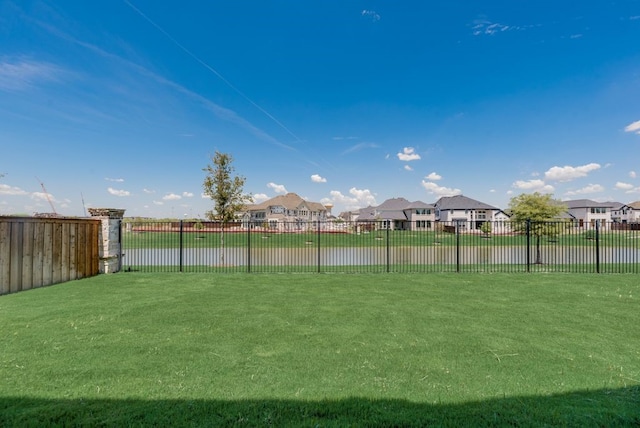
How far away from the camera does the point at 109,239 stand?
955cm

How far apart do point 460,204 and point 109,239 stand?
53109mm

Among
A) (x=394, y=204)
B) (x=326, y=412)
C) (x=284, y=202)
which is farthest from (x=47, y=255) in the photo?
(x=284, y=202)

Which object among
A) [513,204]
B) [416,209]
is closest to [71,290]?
[513,204]

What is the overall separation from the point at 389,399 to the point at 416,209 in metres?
54.9

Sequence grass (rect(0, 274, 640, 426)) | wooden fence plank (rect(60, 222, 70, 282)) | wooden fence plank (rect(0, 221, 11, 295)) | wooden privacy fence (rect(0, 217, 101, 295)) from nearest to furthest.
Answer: grass (rect(0, 274, 640, 426)) < wooden fence plank (rect(0, 221, 11, 295)) < wooden privacy fence (rect(0, 217, 101, 295)) < wooden fence plank (rect(60, 222, 70, 282))

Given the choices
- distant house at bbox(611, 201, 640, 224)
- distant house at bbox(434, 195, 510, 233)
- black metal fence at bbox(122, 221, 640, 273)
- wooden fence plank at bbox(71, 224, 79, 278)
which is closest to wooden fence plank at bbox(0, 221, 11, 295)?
wooden fence plank at bbox(71, 224, 79, 278)

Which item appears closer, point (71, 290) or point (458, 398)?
point (458, 398)

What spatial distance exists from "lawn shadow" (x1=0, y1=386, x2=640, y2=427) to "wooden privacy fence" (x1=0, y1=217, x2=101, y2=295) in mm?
6040

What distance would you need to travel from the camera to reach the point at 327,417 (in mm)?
2508

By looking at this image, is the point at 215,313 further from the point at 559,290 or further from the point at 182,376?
the point at 559,290

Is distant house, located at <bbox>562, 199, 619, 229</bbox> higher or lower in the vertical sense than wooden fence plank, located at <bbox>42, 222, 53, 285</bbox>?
higher

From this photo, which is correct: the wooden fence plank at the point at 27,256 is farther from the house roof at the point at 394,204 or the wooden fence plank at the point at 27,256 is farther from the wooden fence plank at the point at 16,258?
the house roof at the point at 394,204

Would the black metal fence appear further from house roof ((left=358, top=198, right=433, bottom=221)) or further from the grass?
house roof ((left=358, top=198, right=433, bottom=221))

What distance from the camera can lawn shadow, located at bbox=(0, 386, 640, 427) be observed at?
8.02 feet
